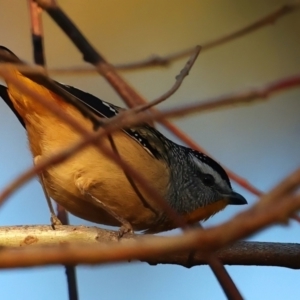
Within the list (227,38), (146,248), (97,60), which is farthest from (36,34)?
(146,248)

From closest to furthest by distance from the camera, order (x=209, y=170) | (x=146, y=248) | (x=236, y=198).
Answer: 1. (x=146, y=248)
2. (x=236, y=198)
3. (x=209, y=170)

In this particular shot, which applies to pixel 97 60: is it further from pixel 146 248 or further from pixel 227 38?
pixel 146 248

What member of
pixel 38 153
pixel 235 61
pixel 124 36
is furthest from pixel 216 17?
pixel 38 153

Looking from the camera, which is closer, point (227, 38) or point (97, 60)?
point (227, 38)

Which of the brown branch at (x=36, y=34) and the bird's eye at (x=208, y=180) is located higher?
the bird's eye at (x=208, y=180)

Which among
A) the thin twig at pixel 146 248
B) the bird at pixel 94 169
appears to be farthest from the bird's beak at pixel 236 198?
the thin twig at pixel 146 248

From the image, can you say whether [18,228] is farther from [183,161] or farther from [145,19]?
[145,19]

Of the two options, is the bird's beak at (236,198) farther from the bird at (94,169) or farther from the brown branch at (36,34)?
the brown branch at (36,34)

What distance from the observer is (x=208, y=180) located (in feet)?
8.58

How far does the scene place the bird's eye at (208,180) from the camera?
8.54ft

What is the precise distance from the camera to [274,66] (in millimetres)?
3053

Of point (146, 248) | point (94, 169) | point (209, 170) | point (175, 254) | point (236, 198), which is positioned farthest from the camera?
point (209, 170)

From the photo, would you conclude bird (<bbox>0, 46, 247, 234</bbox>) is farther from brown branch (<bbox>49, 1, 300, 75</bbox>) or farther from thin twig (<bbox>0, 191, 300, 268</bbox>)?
thin twig (<bbox>0, 191, 300, 268</bbox>)

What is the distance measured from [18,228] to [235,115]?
1988 millimetres
